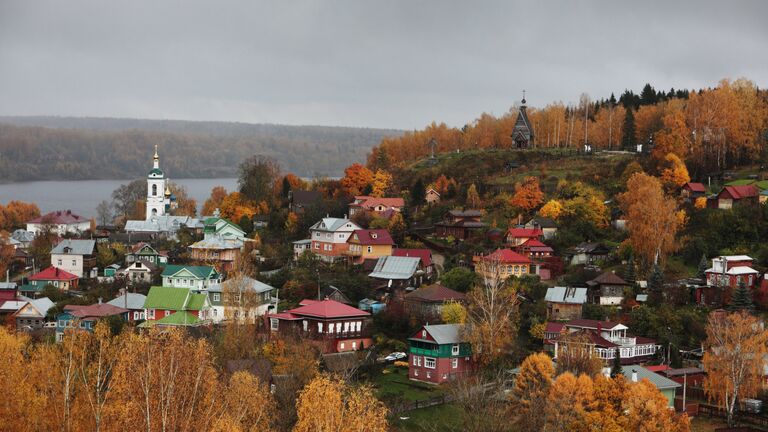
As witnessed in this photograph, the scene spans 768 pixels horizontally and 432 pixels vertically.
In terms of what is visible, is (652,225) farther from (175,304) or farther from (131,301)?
(131,301)

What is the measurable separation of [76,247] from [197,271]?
37.9 feet

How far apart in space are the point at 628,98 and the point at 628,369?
55330mm

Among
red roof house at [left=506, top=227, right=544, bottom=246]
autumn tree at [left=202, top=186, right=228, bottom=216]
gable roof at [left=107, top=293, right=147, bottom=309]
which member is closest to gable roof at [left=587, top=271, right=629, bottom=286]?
red roof house at [left=506, top=227, right=544, bottom=246]

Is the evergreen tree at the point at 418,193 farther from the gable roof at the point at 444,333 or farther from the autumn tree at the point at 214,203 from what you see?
the gable roof at the point at 444,333

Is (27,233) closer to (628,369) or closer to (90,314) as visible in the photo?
(90,314)

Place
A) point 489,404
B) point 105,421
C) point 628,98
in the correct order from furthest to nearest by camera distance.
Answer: point 628,98, point 489,404, point 105,421

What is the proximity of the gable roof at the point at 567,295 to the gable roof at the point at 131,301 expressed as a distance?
63.6 ft

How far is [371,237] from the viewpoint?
176 ft

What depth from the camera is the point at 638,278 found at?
43969 millimetres

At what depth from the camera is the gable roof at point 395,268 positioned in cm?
4893

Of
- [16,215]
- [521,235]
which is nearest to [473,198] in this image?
[521,235]

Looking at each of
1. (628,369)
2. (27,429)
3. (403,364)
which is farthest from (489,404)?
(27,429)

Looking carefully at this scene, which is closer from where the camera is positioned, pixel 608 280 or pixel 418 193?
pixel 608 280

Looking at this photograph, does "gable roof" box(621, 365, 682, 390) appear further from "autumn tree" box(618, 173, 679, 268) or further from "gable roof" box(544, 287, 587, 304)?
"autumn tree" box(618, 173, 679, 268)
